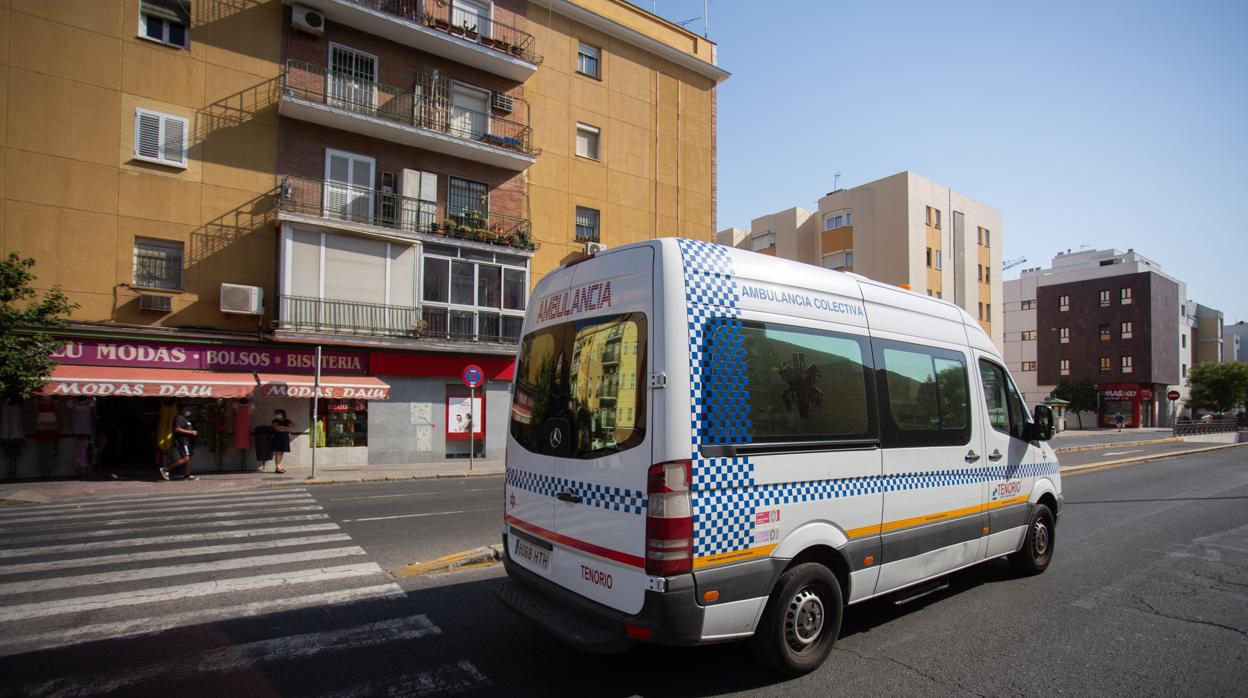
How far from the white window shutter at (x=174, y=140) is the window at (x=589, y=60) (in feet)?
44.7

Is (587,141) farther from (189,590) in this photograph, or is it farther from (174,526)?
(189,590)

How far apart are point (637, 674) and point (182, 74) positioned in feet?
66.7

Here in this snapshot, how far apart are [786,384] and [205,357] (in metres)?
17.8

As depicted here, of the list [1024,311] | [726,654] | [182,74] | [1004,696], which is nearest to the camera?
[1004,696]

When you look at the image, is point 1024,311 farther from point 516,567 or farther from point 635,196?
point 516,567

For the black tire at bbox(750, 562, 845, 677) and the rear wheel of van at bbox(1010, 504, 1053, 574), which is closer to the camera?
the black tire at bbox(750, 562, 845, 677)

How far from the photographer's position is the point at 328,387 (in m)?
17.0

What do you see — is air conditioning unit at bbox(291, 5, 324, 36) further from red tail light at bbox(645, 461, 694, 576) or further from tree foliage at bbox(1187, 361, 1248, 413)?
tree foliage at bbox(1187, 361, 1248, 413)

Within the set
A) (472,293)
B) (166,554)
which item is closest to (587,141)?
(472,293)

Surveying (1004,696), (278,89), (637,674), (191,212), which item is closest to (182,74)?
(278,89)

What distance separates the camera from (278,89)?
1828cm

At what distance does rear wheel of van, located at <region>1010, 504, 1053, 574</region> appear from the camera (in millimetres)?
6207

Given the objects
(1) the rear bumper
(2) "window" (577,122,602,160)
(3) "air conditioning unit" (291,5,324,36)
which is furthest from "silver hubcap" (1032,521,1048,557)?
(3) "air conditioning unit" (291,5,324,36)

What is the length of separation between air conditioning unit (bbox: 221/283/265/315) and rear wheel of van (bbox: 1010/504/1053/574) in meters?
18.3
